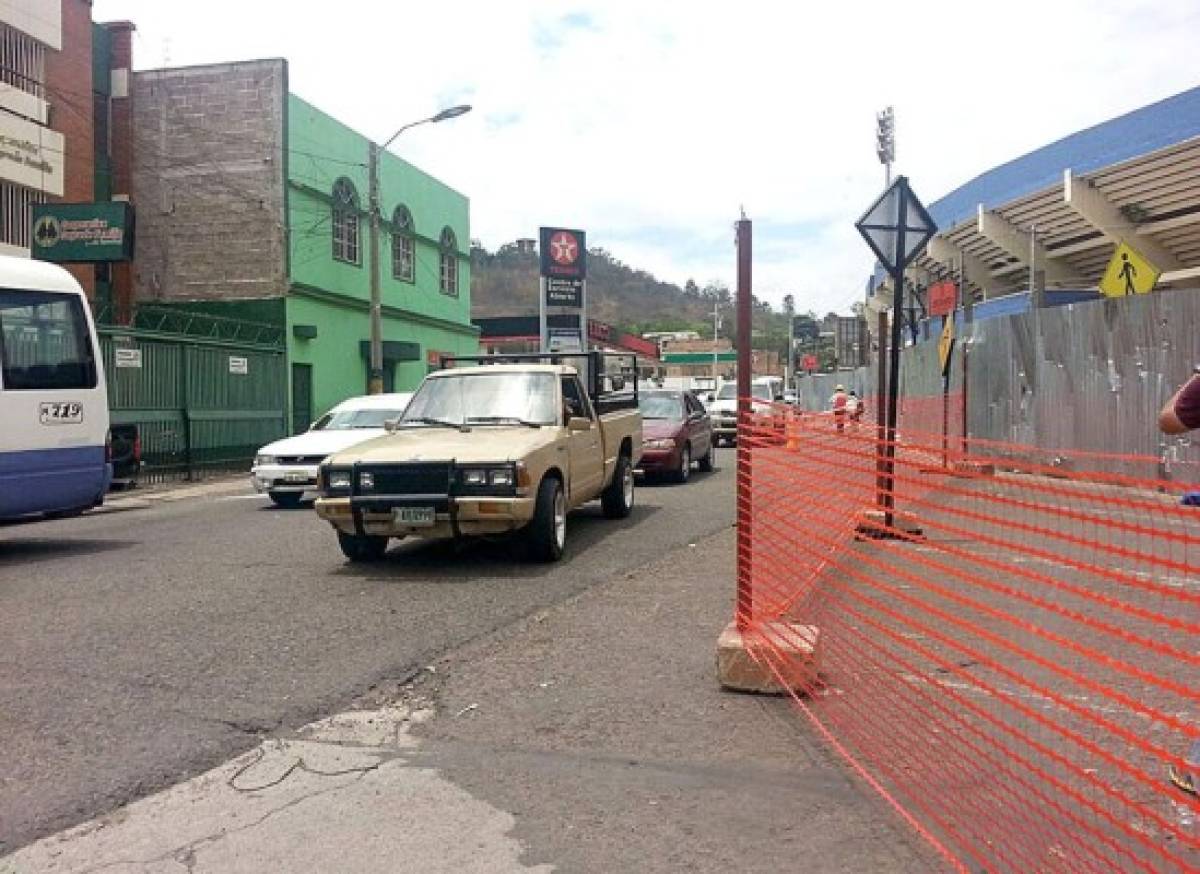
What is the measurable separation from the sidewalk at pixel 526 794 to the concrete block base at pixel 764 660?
0.11 metres

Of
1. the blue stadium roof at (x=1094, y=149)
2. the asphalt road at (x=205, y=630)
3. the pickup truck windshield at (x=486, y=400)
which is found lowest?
the asphalt road at (x=205, y=630)

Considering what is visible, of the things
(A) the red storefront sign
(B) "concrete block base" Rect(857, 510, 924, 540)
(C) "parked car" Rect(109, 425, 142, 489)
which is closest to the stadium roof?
(A) the red storefront sign

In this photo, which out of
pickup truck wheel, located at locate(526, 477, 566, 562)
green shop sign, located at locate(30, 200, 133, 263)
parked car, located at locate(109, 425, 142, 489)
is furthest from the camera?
green shop sign, located at locate(30, 200, 133, 263)

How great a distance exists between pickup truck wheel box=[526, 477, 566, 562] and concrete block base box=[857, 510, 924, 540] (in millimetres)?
2541

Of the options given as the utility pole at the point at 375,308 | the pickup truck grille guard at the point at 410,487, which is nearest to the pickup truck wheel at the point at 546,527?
the pickup truck grille guard at the point at 410,487

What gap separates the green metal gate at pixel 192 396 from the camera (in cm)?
1742

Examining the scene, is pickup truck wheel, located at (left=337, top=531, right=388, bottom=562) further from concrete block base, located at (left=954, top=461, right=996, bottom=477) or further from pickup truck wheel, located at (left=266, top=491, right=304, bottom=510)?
pickup truck wheel, located at (left=266, top=491, right=304, bottom=510)

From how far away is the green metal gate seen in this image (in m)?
17.4

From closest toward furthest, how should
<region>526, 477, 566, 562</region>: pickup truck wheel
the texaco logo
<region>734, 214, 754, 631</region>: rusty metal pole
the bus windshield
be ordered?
<region>734, 214, 754, 631</region>: rusty metal pole
<region>526, 477, 566, 562</region>: pickup truck wheel
the bus windshield
the texaco logo

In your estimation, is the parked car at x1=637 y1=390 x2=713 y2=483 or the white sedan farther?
the parked car at x1=637 y1=390 x2=713 y2=483

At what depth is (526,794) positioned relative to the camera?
149 inches

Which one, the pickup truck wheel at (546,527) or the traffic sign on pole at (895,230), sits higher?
the traffic sign on pole at (895,230)

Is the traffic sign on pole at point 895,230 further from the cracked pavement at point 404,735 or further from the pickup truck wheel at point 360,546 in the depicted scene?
the pickup truck wheel at point 360,546

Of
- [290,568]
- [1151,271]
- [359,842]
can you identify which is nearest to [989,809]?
[359,842]
